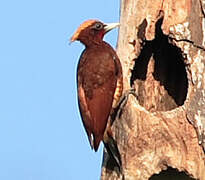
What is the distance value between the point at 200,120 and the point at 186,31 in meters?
0.67

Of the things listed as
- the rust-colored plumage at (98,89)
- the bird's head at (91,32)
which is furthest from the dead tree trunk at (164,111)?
the bird's head at (91,32)

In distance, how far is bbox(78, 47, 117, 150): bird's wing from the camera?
539 cm

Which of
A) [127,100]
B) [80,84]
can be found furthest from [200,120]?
[80,84]

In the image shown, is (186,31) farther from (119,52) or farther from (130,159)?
(130,159)

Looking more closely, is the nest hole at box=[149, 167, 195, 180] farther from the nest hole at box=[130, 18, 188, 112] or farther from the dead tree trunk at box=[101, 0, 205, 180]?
the nest hole at box=[130, 18, 188, 112]

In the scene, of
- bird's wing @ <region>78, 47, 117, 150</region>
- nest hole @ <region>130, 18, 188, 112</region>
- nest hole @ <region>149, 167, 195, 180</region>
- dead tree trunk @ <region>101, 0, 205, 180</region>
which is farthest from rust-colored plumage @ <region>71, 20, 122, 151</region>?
nest hole @ <region>149, 167, 195, 180</region>

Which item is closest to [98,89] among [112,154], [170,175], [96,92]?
[96,92]

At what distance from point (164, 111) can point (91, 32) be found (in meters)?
0.91

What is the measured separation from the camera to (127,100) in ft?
17.7

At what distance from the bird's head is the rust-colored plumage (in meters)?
0.30

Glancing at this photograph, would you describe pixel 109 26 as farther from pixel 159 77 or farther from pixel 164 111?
pixel 164 111

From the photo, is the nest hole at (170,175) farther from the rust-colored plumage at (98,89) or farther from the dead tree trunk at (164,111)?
the rust-colored plumage at (98,89)

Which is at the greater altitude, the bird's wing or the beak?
the beak

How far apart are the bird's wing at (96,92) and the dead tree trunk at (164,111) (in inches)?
5.2
